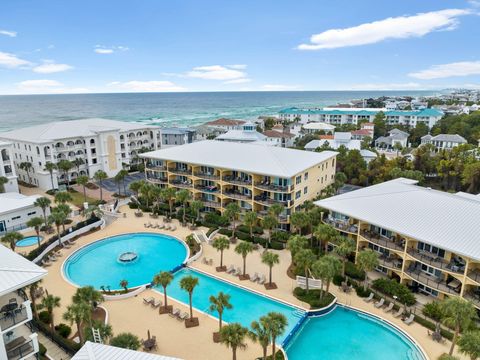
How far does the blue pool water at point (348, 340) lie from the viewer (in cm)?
2717

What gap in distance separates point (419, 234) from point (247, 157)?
28.5 m

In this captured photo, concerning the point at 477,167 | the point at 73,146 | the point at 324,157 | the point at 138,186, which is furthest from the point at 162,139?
the point at 477,167

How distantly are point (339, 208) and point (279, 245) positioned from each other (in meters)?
9.51

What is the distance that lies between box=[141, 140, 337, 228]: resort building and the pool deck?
9931 millimetres

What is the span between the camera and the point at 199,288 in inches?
1423

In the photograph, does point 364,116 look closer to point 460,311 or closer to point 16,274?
point 460,311

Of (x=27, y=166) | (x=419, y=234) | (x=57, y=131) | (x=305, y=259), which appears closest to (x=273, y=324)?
(x=305, y=259)

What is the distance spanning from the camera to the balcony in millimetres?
31359

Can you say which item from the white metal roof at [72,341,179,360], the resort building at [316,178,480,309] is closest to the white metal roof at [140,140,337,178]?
the resort building at [316,178,480,309]

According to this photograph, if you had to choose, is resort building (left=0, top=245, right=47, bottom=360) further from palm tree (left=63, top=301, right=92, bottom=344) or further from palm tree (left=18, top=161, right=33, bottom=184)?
palm tree (left=18, top=161, right=33, bottom=184)

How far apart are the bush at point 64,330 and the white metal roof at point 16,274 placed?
931cm

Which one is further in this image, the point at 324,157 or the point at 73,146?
the point at 73,146

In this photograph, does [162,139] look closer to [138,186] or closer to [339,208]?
[138,186]

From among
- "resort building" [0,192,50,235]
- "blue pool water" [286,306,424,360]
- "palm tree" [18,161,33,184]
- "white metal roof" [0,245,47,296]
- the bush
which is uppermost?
"white metal roof" [0,245,47,296]
